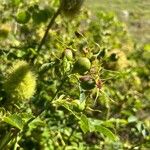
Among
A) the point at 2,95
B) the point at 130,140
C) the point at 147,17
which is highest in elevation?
the point at 2,95

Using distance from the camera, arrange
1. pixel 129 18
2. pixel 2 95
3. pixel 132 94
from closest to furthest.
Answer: pixel 2 95 → pixel 132 94 → pixel 129 18

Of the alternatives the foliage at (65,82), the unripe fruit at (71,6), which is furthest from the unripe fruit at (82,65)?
the unripe fruit at (71,6)

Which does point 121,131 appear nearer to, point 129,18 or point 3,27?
point 3,27

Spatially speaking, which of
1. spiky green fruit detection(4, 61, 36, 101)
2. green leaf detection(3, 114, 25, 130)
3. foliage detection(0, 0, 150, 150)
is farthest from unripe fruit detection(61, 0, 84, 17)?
green leaf detection(3, 114, 25, 130)

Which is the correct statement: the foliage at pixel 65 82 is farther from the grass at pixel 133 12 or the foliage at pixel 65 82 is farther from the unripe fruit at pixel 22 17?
the grass at pixel 133 12

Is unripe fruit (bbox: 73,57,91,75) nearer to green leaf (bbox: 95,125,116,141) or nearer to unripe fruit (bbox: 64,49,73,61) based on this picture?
unripe fruit (bbox: 64,49,73,61)

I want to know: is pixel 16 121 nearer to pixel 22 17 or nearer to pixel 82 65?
pixel 82 65

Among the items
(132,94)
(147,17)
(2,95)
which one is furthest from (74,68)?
(147,17)

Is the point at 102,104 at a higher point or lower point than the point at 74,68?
lower
